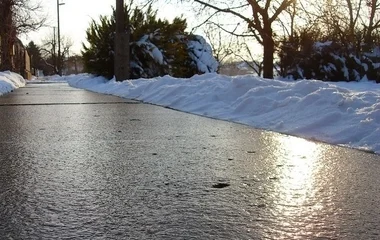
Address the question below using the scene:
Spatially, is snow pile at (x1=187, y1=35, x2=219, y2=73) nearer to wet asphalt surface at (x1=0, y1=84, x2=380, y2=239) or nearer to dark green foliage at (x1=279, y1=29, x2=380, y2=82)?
dark green foliage at (x1=279, y1=29, x2=380, y2=82)

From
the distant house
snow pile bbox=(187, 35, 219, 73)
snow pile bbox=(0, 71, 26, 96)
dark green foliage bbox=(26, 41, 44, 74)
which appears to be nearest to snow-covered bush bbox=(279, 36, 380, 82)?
snow pile bbox=(187, 35, 219, 73)

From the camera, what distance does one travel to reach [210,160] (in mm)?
3217

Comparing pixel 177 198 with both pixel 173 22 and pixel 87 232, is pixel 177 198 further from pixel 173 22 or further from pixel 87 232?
pixel 173 22

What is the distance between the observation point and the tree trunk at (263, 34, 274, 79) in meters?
14.4

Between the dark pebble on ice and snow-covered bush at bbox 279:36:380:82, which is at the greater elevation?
snow-covered bush at bbox 279:36:380:82

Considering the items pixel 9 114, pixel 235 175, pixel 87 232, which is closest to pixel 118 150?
pixel 235 175

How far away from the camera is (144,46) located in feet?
60.7

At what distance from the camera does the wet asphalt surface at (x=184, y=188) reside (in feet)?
6.10

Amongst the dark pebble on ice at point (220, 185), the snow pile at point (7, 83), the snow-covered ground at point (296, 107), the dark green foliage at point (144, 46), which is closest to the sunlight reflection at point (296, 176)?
the dark pebble on ice at point (220, 185)

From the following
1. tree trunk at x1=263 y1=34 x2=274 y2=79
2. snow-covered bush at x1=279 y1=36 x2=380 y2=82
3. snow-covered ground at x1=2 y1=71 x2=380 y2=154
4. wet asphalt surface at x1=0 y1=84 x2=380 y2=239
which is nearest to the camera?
wet asphalt surface at x1=0 y1=84 x2=380 y2=239

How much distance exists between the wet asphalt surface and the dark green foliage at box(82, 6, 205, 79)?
14.4 meters

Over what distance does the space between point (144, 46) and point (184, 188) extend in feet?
54.0

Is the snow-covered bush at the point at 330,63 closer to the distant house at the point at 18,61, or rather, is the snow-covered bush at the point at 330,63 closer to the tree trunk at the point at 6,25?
the tree trunk at the point at 6,25

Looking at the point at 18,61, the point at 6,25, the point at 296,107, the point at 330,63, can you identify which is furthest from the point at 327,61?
the point at 18,61
